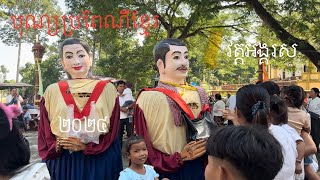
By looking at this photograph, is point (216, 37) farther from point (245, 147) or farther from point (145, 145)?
point (245, 147)

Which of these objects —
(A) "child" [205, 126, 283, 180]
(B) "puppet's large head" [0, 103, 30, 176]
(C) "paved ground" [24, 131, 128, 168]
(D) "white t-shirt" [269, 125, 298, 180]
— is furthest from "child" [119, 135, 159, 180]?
(C) "paved ground" [24, 131, 128, 168]

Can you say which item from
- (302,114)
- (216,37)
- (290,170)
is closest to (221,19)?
(216,37)

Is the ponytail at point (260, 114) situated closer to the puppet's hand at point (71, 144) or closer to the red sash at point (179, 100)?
the red sash at point (179, 100)

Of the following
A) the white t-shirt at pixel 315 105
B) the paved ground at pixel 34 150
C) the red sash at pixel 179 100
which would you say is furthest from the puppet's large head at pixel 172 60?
the white t-shirt at pixel 315 105

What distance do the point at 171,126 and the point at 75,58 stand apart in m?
1.02

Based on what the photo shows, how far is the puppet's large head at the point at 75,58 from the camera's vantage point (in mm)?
3182

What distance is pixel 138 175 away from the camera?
2719 mm

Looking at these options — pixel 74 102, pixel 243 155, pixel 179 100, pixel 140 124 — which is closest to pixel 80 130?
pixel 74 102

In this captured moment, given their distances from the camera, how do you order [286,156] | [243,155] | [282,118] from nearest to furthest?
[243,155]
[286,156]
[282,118]

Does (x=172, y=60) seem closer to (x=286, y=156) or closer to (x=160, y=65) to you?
(x=160, y=65)

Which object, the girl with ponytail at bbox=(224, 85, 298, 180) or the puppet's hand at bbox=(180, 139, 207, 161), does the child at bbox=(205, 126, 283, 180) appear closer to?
the girl with ponytail at bbox=(224, 85, 298, 180)

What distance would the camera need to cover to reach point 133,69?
10.9 metres

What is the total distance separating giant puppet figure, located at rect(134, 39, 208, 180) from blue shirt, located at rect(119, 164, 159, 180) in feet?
0.27

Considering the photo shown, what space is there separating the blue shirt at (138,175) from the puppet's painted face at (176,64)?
2.69ft
